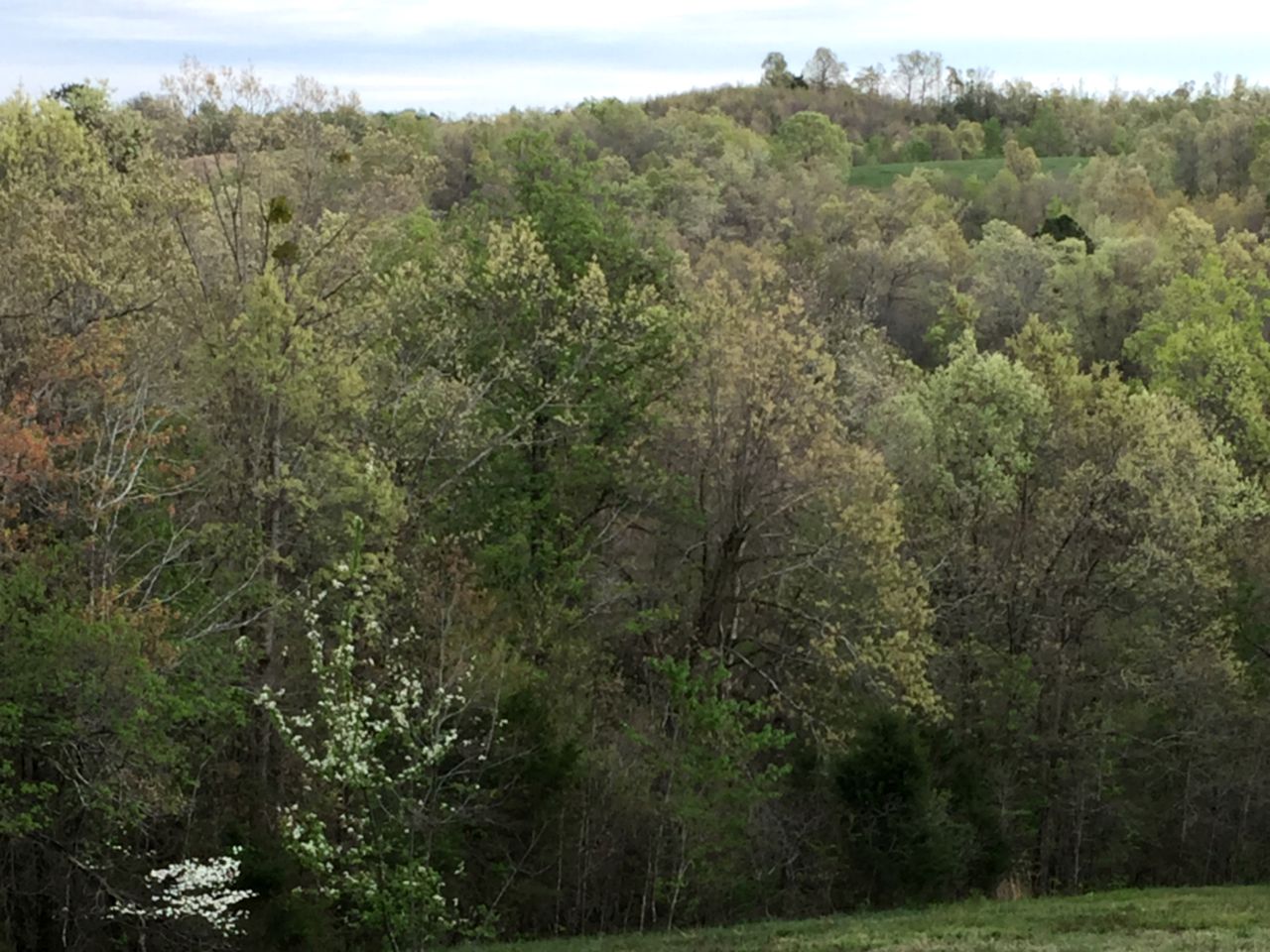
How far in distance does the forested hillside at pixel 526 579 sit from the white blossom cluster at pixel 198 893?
0.17 meters

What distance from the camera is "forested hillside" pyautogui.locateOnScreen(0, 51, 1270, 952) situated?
2055 centimetres

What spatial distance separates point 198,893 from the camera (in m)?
20.1

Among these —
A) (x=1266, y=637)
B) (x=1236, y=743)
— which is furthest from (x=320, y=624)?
(x=1266, y=637)

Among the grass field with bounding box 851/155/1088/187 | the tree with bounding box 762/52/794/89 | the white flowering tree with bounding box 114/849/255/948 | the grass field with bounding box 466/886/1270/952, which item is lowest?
the grass field with bounding box 466/886/1270/952

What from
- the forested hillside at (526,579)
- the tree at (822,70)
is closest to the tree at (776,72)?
the tree at (822,70)

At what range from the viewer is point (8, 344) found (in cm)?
2358

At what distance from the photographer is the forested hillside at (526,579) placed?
20.5 meters

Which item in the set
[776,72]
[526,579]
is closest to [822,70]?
[776,72]

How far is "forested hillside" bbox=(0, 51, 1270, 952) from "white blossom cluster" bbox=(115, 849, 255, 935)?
6.8 inches

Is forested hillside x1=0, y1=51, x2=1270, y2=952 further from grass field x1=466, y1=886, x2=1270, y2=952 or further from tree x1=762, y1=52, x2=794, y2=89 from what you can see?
tree x1=762, y1=52, x2=794, y2=89

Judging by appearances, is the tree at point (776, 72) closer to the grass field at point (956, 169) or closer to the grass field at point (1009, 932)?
the grass field at point (956, 169)

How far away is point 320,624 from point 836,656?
33.3 feet

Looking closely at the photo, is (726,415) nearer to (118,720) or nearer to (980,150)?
(118,720)

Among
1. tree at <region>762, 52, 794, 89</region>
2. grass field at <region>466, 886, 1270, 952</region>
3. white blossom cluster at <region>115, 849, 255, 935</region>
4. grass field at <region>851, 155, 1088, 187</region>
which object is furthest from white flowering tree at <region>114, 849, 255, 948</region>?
tree at <region>762, 52, 794, 89</region>
